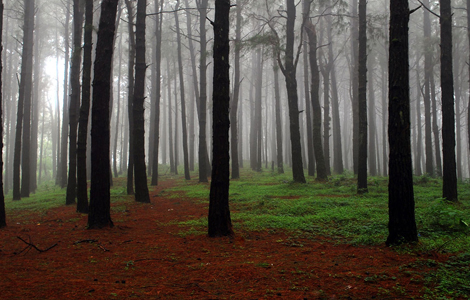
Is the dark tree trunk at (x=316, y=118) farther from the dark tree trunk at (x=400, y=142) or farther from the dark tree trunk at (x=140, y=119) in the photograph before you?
the dark tree trunk at (x=400, y=142)

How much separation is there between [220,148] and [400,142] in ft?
9.72

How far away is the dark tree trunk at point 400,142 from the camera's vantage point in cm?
464

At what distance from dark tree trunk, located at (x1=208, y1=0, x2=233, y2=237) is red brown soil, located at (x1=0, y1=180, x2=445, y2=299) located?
33cm

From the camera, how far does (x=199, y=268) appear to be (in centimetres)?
411

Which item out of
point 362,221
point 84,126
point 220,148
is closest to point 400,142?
point 362,221

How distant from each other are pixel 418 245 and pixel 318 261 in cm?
154

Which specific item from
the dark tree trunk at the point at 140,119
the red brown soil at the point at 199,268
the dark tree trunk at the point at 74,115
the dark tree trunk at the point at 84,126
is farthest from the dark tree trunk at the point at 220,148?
the dark tree trunk at the point at 74,115

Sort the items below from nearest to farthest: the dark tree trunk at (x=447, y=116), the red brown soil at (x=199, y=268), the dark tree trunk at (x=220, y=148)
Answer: the red brown soil at (x=199, y=268), the dark tree trunk at (x=220, y=148), the dark tree trunk at (x=447, y=116)

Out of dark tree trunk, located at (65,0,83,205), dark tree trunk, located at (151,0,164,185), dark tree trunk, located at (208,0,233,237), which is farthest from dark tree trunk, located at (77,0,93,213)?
dark tree trunk, located at (151,0,164,185)

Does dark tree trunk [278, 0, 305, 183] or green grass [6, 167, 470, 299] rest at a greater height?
dark tree trunk [278, 0, 305, 183]

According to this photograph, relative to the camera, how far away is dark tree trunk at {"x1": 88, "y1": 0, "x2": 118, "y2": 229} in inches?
259

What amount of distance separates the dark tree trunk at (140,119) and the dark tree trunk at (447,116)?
8.92 m

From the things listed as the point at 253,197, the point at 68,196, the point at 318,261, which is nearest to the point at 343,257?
the point at 318,261

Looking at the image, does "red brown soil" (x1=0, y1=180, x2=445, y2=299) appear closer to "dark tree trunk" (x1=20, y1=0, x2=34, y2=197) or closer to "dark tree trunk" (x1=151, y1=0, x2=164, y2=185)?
"dark tree trunk" (x1=151, y1=0, x2=164, y2=185)
